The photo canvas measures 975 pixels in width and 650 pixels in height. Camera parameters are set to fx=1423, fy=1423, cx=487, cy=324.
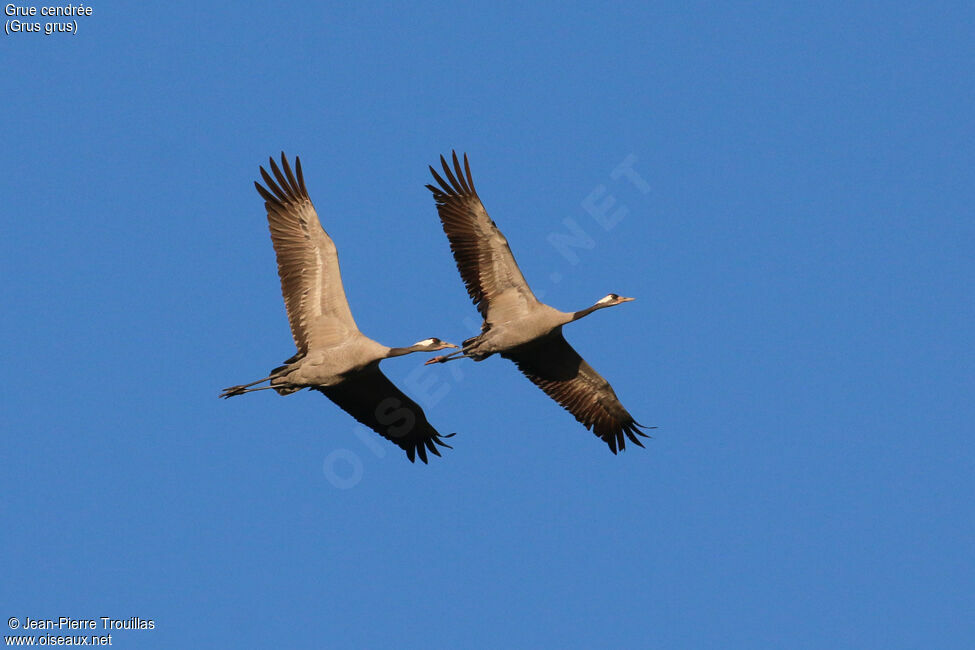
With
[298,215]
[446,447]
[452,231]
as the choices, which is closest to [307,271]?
[298,215]

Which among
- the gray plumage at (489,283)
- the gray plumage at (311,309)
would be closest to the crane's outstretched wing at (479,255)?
the gray plumage at (489,283)

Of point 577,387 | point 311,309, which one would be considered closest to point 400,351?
point 311,309

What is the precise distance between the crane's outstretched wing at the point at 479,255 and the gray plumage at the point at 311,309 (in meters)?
1.09

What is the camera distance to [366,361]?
19484 mm

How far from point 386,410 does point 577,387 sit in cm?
320

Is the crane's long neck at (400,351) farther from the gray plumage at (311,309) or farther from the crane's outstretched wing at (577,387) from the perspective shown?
the crane's outstretched wing at (577,387)

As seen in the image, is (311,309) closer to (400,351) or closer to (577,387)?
(400,351)

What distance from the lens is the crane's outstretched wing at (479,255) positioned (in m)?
20.6

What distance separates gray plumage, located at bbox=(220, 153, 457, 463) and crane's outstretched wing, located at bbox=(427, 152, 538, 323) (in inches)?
43.0

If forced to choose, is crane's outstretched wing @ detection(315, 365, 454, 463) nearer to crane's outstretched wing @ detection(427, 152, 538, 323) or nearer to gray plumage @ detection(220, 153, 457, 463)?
gray plumage @ detection(220, 153, 457, 463)

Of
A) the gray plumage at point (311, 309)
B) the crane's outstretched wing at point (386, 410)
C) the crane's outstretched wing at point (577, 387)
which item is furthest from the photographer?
the crane's outstretched wing at point (577, 387)

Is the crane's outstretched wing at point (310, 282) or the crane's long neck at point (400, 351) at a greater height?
the crane's outstretched wing at point (310, 282)

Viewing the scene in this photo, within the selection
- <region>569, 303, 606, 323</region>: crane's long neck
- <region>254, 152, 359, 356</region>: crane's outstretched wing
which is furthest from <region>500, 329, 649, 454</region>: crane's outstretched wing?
<region>254, 152, 359, 356</region>: crane's outstretched wing

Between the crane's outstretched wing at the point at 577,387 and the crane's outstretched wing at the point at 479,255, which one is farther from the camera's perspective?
the crane's outstretched wing at the point at 577,387
